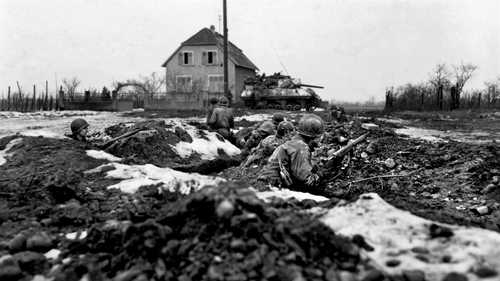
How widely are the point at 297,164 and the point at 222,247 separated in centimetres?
261

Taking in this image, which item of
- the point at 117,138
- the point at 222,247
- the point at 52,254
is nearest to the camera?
the point at 222,247

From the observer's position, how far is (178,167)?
8984 mm

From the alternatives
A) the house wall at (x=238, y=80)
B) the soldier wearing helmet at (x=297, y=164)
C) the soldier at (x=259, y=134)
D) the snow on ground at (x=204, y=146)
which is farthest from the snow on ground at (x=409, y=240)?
the house wall at (x=238, y=80)

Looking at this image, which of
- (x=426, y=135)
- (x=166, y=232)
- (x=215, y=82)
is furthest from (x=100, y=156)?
(x=215, y=82)

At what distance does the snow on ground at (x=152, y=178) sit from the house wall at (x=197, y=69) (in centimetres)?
3432

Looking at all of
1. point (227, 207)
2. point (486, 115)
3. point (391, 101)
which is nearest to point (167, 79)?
point (391, 101)

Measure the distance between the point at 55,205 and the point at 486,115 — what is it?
79.2ft

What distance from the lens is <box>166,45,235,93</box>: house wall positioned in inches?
1615

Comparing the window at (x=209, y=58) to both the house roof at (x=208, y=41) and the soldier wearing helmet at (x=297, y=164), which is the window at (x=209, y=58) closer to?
the house roof at (x=208, y=41)

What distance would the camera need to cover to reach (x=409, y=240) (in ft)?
9.60

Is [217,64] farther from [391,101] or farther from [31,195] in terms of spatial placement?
[31,195]

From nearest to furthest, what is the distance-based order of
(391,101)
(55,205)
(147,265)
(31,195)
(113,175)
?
(147,265), (55,205), (31,195), (113,175), (391,101)

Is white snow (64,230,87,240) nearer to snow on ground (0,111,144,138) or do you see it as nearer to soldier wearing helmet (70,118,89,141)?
soldier wearing helmet (70,118,89,141)

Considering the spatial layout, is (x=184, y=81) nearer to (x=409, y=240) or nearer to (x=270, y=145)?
(x=270, y=145)
